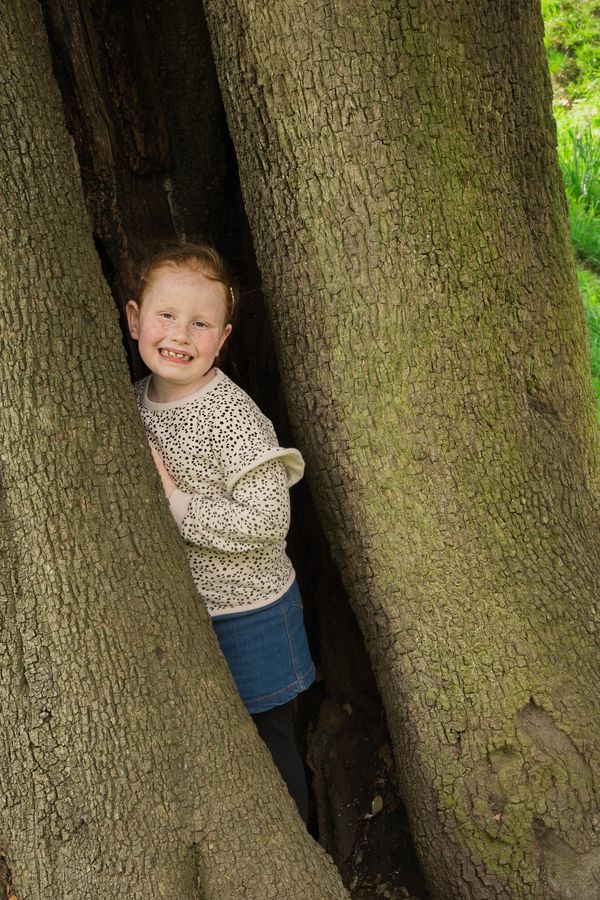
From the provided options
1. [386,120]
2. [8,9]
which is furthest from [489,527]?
[8,9]

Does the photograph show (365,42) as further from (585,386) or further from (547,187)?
(585,386)

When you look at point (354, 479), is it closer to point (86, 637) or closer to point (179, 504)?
point (179, 504)

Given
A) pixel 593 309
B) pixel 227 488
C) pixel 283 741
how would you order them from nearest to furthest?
1. pixel 227 488
2. pixel 283 741
3. pixel 593 309

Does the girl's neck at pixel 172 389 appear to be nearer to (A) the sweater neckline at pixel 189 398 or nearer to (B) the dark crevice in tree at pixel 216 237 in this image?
(A) the sweater neckline at pixel 189 398

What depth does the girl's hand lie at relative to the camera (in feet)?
9.25

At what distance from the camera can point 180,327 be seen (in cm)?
287

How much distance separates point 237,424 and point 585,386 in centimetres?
106

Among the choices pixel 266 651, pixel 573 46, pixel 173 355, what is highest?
pixel 173 355

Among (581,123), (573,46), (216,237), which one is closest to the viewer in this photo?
(216,237)

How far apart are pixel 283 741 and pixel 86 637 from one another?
3.18 feet

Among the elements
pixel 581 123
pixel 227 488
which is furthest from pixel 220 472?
pixel 581 123

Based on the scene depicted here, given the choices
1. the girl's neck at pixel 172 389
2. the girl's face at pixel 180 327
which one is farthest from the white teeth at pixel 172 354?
the girl's neck at pixel 172 389

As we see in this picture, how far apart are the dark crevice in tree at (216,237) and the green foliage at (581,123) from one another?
8.93 feet

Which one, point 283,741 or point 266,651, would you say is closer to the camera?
point 266,651
